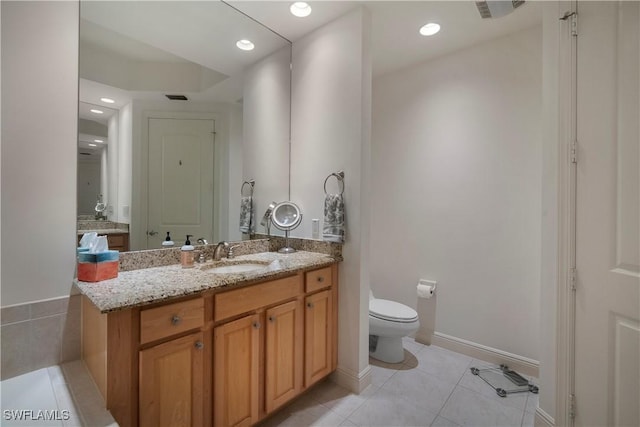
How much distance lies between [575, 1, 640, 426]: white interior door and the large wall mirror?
73.8 inches

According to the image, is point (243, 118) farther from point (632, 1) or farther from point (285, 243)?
point (632, 1)

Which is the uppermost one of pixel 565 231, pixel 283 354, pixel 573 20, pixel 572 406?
pixel 573 20

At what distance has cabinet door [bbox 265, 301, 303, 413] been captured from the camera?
5.03 ft

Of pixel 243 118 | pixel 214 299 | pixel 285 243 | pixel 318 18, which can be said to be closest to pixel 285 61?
Result: pixel 318 18

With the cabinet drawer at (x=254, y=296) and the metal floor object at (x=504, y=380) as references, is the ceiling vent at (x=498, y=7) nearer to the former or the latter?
the cabinet drawer at (x=254, y=296)

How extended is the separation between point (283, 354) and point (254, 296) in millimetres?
431

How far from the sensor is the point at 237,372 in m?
1.39

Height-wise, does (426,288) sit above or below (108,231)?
below

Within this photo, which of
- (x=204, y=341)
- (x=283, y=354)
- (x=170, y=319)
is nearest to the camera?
(x=170, y=319)

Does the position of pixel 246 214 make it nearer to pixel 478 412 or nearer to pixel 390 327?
pixel 390 327

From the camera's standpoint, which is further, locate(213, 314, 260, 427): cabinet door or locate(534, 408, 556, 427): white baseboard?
locate(534, 408, 556, 427): white baseboard

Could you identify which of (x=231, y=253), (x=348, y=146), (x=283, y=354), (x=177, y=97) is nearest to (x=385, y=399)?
(x=283, y=354)

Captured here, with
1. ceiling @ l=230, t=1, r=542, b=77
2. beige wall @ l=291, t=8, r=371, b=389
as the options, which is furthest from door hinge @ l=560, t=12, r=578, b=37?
beige wall @ l=291, t=8, r=371, b=389

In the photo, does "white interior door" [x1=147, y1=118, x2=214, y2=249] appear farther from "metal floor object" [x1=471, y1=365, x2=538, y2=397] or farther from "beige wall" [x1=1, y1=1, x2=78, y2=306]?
"metal floor object" [x1=471, y1=365, x2=538, y2=397]
